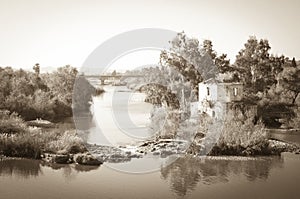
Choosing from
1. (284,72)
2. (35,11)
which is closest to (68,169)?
(35,11)

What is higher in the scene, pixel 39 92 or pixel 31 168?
pixel 39 92

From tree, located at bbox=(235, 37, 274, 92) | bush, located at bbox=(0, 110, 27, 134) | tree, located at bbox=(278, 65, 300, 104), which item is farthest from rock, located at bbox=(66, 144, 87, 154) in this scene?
tree, located at bbox=(278, 65, 300, 104)

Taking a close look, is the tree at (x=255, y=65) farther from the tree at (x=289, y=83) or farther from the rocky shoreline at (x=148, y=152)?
the rocky shoreline at (x=148, y=152)

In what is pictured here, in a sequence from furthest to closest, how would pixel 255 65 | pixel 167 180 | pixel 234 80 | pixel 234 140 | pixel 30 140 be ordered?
1. pixel 255 65
2. pixel 234 80
3. pixel 234 140
4. pixel 30 140
5. pixel 167 180

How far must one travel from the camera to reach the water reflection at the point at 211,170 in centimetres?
529

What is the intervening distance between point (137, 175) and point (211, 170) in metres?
0.91

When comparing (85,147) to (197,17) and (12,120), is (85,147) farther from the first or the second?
(197,17)

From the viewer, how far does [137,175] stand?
543 cm

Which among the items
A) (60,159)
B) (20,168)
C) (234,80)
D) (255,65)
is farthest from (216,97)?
(20,168)

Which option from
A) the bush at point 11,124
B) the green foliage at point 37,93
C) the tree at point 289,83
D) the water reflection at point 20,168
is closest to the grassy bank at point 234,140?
the tree at point 289,83

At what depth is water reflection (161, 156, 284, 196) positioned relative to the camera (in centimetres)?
529

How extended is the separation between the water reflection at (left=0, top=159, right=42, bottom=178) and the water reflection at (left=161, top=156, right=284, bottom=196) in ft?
5.06

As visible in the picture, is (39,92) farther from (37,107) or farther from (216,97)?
(216,97)

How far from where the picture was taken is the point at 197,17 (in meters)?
5.94
